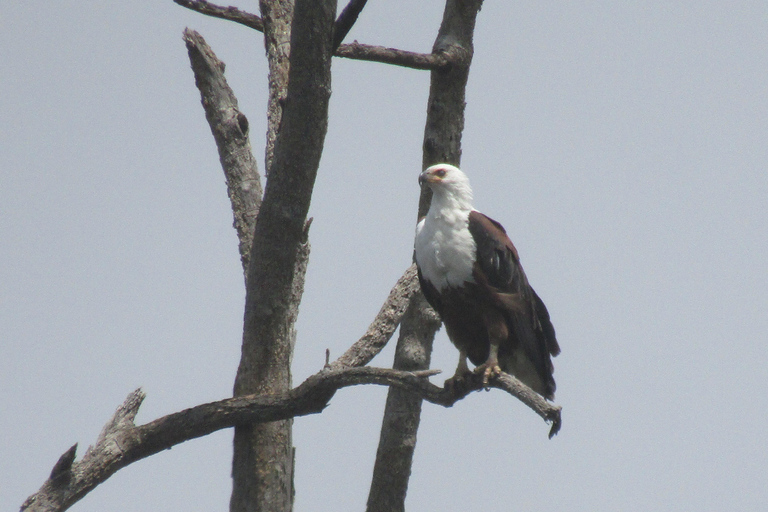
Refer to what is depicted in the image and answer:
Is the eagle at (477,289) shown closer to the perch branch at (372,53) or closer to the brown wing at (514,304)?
the brown wing at (514,304)

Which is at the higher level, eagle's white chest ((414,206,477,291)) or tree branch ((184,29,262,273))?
tree branch ((184,29,262,273))

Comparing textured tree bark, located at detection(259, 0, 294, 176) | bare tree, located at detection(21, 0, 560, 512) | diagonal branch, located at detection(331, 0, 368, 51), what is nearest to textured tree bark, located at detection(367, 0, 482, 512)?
bare tree, located at detection(21, 0, 560, 512)

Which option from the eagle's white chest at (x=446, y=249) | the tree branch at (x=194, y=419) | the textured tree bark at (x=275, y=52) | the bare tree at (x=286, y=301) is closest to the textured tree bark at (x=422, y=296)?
the bare tree at (x=286, y=301)

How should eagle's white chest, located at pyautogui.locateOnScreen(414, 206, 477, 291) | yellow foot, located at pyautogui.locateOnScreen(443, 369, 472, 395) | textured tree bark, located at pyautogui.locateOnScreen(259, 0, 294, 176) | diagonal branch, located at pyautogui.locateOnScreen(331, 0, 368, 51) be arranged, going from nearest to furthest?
diagonal branch, located at pyautogui.locateOnScreen(331, 0, 368, 51)
yellow foot, located at pyautogui.locateOnScreen(443, 369, 472, 395)
eagle's white chest, located at pyautogui.locateOnScreen(414, 206, 477, 291)
textured tree bark, located at pyautogui.locateOnScreen(259, 0, 294, 176)

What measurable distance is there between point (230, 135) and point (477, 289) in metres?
2.03

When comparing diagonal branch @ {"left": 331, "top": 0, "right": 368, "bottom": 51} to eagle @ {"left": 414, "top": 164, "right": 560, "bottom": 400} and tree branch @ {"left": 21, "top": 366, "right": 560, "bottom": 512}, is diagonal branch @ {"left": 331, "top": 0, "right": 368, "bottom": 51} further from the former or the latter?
tree branch @ {"left": 21, "top": 366, "right": 560, "bottom": 512}

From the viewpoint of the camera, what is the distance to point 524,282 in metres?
5.72

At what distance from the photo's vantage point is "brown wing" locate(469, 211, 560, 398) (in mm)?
5488

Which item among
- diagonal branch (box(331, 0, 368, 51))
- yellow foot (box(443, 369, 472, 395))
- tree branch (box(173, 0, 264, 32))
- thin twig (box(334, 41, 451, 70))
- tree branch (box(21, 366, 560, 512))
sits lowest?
tree branch (box(21, 366, 560, 512))

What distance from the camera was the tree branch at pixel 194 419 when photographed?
461 centimetres

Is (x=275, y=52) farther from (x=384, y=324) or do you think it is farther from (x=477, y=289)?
(x=477, y=289)

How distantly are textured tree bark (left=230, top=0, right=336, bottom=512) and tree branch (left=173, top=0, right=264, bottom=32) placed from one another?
1.31 metres

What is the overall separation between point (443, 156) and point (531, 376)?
5.35 ft

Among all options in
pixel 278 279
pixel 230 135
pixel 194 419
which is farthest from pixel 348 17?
pixel 194 419
